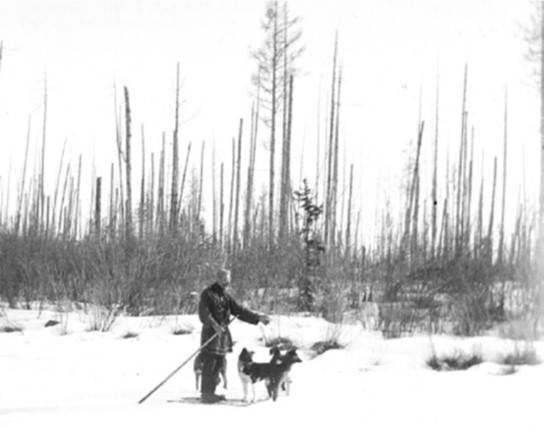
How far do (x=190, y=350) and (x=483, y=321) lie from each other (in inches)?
177

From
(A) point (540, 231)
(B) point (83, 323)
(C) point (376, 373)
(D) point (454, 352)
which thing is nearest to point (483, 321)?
(A) point (540, 231)

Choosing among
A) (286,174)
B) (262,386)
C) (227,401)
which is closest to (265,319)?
(227,401)

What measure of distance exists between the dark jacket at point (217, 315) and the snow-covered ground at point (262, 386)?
72 cm

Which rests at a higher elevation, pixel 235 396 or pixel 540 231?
pixel 540 231

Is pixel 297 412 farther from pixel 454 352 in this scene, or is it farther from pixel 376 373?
pixel 454 352

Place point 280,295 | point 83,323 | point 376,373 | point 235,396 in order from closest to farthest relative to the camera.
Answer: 1. point 235,396
2. point 376,373
3. point 83,323
4. point 280,295

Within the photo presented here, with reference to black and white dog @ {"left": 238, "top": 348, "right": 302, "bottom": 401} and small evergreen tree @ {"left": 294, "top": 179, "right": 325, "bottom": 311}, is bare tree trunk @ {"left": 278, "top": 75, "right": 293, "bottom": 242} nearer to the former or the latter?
small evergreen tree @ {"left": 294, "top": 179, "right": 325, "bottom": 311}

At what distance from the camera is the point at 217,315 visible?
862 cm

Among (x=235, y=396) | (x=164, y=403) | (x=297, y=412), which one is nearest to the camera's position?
(x=297, y=412)

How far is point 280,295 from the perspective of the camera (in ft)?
54.2

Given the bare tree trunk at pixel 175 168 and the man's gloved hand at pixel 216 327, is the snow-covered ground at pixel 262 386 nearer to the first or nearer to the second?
the man's gloved hand at pixel 216 327

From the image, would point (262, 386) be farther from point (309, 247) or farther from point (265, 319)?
point (309, 247)

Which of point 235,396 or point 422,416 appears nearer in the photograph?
point 422,416

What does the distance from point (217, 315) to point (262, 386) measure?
6.01 ft
